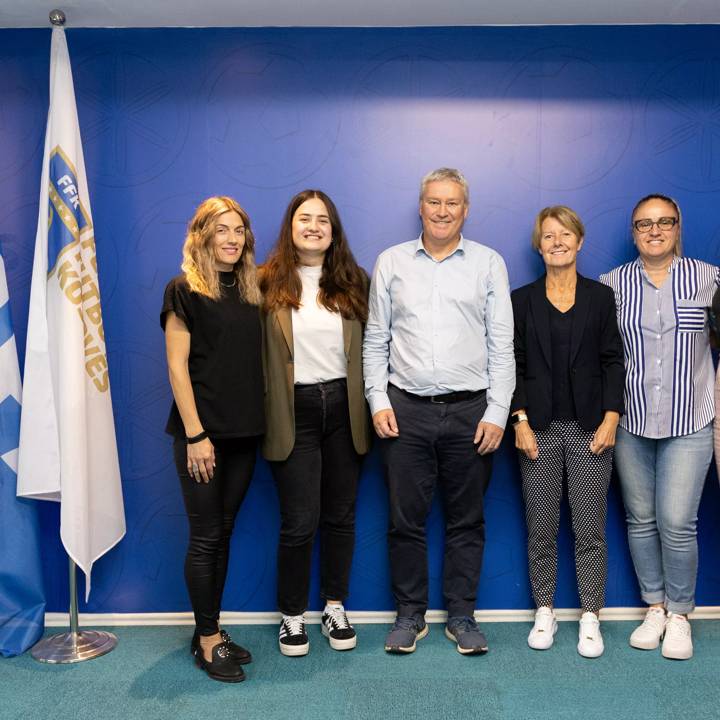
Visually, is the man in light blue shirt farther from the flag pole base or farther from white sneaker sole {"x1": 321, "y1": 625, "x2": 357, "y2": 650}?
the flag pole base

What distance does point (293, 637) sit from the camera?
3.02m

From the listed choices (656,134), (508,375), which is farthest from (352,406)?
(656,134)

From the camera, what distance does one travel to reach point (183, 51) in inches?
130

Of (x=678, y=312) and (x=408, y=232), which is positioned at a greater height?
(x=408, y=232)

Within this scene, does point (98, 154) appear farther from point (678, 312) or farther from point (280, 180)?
point (678, 312)

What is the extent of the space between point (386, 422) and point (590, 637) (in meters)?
1.15

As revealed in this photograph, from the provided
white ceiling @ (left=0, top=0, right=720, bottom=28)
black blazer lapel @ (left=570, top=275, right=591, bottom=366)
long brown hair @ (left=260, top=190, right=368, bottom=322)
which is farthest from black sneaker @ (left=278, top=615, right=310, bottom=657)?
white ceiling @ (left=0, top=0, right=720, bottom=28)

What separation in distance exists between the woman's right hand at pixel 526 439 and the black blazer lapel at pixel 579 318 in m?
0.31

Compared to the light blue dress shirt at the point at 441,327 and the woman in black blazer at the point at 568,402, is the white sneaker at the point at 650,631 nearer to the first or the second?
the woman in black blazer at the point at 568,402

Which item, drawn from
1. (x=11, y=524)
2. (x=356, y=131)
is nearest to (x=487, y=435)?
(x=356, y=131)

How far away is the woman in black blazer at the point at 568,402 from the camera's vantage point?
3.04 meters

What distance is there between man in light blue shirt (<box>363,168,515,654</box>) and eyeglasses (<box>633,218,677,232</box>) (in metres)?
0.56

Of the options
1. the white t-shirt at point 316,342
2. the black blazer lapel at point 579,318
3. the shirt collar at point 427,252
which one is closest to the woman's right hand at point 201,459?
the white t-shirt at point 316,342

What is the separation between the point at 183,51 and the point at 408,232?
1.21 metres
